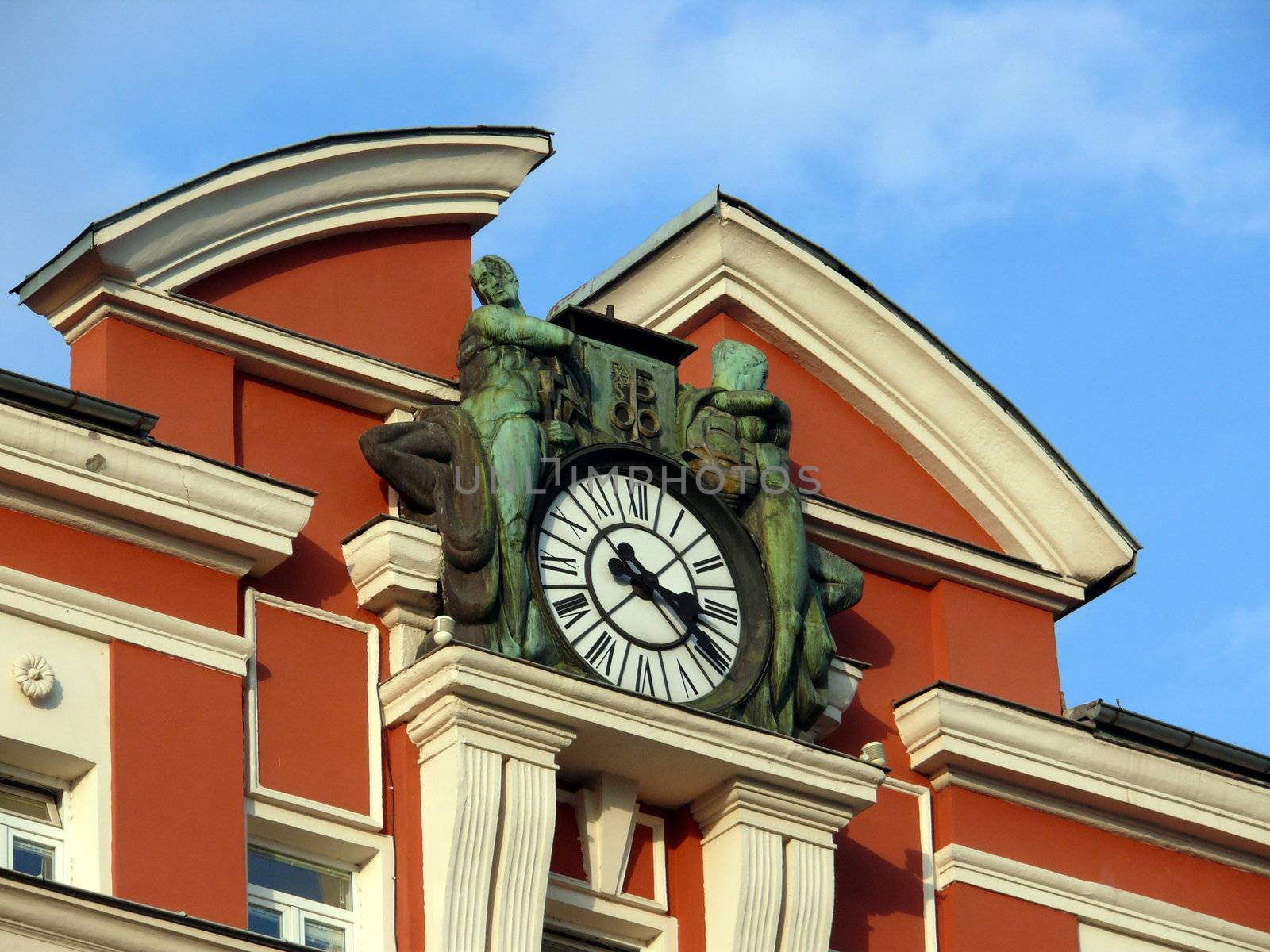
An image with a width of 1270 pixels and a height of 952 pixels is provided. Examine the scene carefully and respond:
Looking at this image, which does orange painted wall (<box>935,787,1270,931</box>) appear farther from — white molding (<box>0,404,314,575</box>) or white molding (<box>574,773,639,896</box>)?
white molding (<box>0,404,314,575</box>)

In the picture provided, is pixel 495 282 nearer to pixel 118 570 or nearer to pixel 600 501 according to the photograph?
pixel 600 501

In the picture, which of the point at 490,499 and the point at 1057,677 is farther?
the point at 1057,677

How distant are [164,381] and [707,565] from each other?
8.78 feet

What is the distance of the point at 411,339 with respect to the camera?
1672 centimetres

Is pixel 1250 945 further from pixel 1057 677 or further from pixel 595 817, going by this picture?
pixel 595 817

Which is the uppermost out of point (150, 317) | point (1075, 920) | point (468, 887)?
point (150, 317)

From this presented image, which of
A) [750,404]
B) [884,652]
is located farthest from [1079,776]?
[750,404]

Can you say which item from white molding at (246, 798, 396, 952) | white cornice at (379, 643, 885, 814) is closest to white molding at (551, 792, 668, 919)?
white cornice at (379, 643, 885, 814)

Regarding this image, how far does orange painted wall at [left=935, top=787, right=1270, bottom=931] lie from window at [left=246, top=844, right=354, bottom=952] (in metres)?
3.29

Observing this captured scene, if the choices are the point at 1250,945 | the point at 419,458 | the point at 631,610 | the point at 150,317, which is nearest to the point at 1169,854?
the point at 1250,945

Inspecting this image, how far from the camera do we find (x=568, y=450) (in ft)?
53.5

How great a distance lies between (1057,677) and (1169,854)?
106 centimetres

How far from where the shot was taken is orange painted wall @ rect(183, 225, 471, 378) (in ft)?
53.6

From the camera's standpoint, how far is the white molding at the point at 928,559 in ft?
57.4
